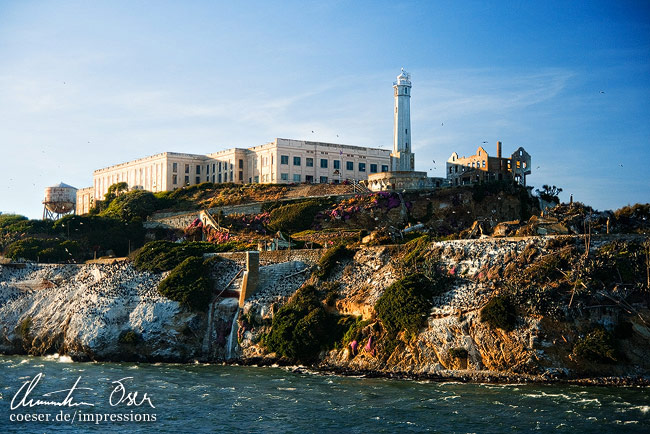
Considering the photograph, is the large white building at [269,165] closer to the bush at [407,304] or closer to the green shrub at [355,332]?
the green shrub at [355,332]

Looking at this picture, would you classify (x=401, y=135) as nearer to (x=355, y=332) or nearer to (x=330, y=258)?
(x=330, y=258)

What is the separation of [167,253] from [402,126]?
126 ft

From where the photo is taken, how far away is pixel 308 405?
4516 cm

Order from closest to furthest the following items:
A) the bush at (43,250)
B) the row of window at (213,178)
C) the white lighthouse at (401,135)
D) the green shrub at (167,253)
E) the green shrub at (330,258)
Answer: the green shrub at (330,258) → the green shrub at (167,253) → the bush at (43,250) → the white lighthouse at (401,135) → the row of window at (213,178)

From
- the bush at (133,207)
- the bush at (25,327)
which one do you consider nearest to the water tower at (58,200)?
the bush at (133,207)

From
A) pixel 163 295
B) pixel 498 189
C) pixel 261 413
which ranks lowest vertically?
pixel 261 413

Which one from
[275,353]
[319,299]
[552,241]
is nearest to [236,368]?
[275,353]

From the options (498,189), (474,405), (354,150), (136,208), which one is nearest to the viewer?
(474,405)

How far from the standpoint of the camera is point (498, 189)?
286 feet

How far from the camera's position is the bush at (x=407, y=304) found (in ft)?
184

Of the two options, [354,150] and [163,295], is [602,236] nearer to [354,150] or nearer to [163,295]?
[163,295]

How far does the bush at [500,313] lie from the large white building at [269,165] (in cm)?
5786

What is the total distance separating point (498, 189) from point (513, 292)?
3499 cm

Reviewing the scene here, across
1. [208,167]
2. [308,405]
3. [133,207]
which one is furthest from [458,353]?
[208,167]
